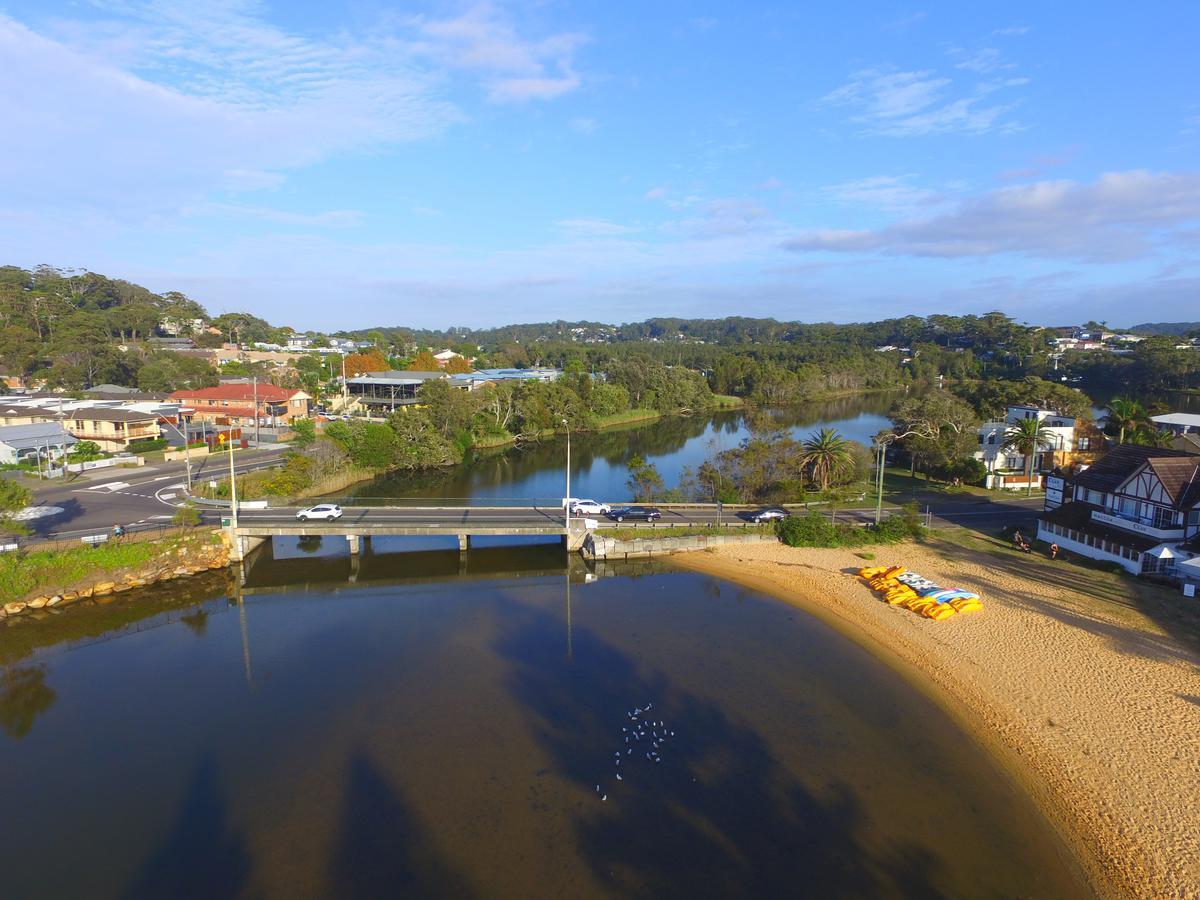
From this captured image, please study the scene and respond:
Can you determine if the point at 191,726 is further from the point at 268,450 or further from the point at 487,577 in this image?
the point at 268,450

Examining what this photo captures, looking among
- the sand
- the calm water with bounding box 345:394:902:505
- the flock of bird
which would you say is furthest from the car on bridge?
the flock of bird

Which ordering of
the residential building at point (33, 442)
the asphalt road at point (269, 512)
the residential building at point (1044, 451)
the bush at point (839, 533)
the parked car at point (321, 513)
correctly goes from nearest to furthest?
the asphalt road at point (269, 512) → the bush at point (839, 533) → the parked car at point (321, 513) → the residential building at point (33, 442) → the residential building at point (1044, 451)

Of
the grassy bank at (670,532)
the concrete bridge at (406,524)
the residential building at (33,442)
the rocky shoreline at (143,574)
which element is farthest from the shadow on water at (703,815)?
the residential building at (33,442)

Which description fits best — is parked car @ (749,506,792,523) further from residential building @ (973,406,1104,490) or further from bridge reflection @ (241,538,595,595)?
residential building @ (973,406,1104,490)

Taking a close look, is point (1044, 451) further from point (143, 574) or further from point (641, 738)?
point (143, 574)

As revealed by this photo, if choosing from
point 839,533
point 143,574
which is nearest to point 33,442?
point 143,574

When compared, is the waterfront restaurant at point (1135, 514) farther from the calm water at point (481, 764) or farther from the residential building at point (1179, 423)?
the residential building at point (1179, 423)
